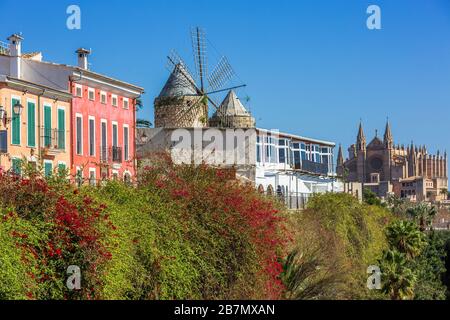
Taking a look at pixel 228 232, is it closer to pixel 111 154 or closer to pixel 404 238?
pixel 111 154

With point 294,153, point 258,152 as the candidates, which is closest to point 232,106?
point 294,153

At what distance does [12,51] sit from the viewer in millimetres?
46062

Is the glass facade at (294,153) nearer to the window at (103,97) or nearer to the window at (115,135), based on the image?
the window at (115,135)

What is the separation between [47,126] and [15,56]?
472 centimetres

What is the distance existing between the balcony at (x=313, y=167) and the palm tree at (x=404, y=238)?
7.14 metres

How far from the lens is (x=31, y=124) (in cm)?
4122

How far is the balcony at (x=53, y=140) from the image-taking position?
4206 centimetres

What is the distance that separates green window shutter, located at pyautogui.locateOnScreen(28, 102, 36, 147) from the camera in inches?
1615

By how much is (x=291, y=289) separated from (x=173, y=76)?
42.4 meters

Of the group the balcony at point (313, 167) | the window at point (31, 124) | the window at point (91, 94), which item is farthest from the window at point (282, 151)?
the window at point (31, 124)

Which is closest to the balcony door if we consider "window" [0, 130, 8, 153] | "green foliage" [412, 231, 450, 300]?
"window" [0, 130, 8, 153]

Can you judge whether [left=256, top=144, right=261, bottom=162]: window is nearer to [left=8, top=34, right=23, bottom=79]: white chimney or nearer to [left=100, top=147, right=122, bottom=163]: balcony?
A: [left=100, top=147, right=122, bottom=163]: balcony

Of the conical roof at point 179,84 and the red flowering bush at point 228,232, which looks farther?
the conical roof at point 179,84
